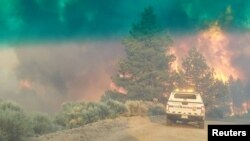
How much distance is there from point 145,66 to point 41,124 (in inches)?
1139

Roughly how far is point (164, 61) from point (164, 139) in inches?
1268

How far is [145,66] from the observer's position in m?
51.3

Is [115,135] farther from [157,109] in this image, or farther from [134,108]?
[157,109]

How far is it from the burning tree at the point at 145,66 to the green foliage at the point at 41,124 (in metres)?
26.2

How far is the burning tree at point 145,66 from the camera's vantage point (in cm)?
5062

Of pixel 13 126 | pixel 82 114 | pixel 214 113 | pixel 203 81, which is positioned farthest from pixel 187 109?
pixel 214 113

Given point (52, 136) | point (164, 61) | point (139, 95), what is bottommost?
point (52, 136)

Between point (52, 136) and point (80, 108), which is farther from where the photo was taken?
point (80, 108)

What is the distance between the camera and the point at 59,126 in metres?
25.8

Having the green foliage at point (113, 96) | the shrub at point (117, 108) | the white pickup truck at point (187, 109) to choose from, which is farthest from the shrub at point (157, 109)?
the white pickup truck at point (187, 109)

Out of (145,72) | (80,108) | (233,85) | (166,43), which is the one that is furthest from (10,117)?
(233,85)

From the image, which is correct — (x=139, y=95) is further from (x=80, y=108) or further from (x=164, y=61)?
(x=80, y=108)

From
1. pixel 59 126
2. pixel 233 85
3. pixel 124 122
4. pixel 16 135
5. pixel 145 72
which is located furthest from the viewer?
pixel 233 85

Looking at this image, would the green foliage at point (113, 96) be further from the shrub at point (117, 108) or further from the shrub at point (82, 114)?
the shrub at point (82, 114)
